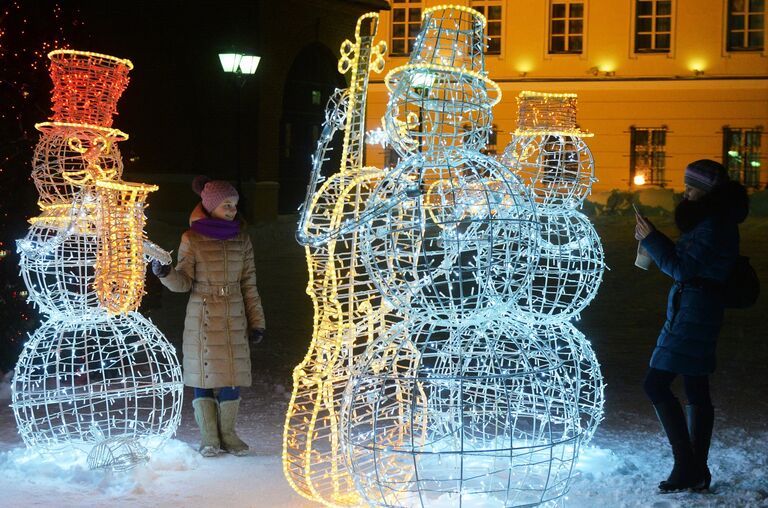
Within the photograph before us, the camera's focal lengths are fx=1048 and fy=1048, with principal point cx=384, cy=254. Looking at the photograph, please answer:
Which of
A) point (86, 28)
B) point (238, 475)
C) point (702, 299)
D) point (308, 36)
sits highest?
point (308, 36)

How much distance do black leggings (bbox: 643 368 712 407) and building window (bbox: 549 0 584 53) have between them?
2587cm

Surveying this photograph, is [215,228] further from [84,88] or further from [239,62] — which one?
[239,62]

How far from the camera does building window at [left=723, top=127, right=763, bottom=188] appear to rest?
28578 millimetres

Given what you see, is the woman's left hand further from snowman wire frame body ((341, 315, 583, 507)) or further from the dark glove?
the dark glove

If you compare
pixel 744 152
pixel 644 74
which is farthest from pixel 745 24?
pixel 744 152

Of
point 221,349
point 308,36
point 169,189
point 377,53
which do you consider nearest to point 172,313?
point 221,349

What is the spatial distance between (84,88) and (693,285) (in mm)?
3303

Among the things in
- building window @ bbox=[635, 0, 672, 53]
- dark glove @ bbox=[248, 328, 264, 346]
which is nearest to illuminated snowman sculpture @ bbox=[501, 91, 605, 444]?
dark glove @ bbox=[248, 328, 264, 346]

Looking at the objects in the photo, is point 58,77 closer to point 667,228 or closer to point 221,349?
point 221,349

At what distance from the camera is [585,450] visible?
5.98 metres

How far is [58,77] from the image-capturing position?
5492 millimetres

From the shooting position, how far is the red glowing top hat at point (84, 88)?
551cm

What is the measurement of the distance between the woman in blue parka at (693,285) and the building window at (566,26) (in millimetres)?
25744

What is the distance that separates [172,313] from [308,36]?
1392 cm
